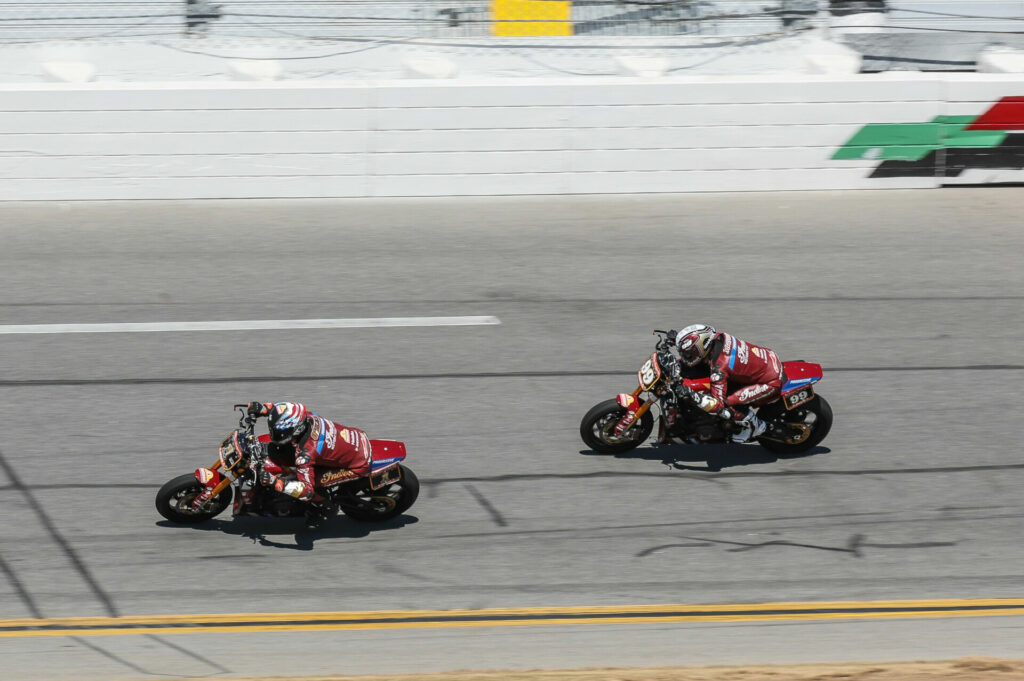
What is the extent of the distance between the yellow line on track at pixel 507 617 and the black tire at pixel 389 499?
1.12m

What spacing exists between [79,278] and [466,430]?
608 cm

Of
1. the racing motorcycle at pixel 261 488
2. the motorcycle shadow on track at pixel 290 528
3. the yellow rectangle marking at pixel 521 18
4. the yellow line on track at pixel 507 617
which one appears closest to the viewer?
the yellow line on track at pixel 507 617

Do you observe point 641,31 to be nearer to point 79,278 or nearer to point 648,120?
point 648,120

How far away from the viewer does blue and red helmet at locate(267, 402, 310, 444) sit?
850 cm

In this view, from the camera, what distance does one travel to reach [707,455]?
10383 mm

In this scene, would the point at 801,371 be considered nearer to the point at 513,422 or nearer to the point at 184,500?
the point at 513,422

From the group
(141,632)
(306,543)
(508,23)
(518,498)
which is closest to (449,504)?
(518,498)

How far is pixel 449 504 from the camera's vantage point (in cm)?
951

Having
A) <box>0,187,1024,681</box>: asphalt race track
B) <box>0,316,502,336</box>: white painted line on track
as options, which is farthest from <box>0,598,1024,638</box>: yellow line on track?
<box>0,316,502,336</box>: white painted line on track

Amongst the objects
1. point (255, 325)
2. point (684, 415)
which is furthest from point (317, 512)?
point (255, 325)

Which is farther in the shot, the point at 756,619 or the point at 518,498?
the point at 518,498

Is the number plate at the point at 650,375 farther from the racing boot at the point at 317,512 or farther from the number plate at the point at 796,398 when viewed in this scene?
the racing boot at the point at 317,512

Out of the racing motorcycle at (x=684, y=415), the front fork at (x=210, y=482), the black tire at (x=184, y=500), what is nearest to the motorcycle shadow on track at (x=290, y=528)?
the black tire at (x=184, y=500)

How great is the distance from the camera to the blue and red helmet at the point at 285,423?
8.50 m
